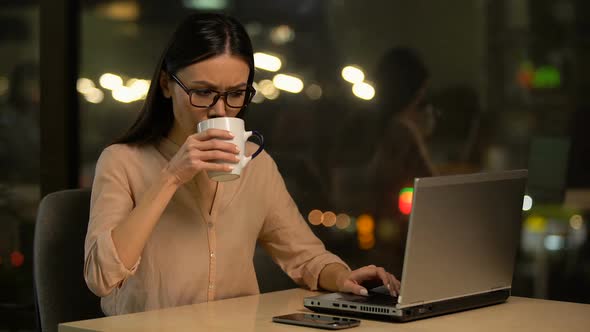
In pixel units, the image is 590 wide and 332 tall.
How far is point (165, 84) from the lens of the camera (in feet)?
7.16

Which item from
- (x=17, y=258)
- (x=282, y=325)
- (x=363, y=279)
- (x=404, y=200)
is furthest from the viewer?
(x=17, y=258)

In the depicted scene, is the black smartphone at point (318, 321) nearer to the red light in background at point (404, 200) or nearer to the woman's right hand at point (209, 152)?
the woman's right hand at point (209, 152)

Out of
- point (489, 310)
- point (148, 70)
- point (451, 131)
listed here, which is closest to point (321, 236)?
point (451, 131)

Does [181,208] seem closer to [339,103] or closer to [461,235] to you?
[461,235]

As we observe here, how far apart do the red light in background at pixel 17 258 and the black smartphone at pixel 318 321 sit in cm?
193

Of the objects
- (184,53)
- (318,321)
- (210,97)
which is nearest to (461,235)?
(318,321)

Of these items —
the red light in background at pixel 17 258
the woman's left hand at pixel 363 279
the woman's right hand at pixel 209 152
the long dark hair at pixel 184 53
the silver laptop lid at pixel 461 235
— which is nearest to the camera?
the silver laptop lid at pixel 461 235

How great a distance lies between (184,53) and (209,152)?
349 millimetres

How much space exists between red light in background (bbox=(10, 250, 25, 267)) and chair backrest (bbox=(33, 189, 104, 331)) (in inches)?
50.5

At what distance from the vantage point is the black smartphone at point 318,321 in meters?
1.69

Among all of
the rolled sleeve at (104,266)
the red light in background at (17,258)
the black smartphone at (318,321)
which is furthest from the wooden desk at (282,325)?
the red light in background at (17,258)

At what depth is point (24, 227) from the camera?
344 cm

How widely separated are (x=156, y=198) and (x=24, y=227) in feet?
5.51

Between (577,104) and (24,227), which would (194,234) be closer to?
(577,104)
